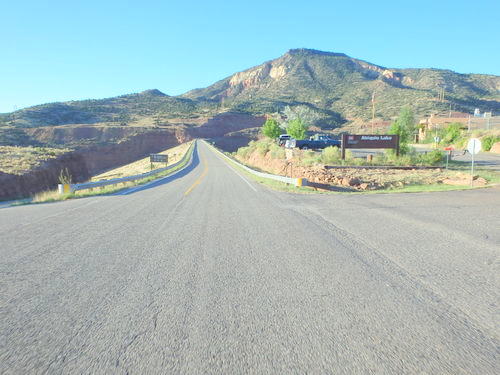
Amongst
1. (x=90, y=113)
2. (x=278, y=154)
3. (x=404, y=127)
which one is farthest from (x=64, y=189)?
(x=90, y=113)

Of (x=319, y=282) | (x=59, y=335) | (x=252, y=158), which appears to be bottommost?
(x=252, y=158)

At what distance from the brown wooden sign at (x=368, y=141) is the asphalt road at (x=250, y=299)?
1893 cm

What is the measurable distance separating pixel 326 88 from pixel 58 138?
107 metres

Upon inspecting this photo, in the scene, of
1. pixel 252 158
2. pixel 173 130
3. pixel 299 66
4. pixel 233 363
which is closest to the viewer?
pixel 233 363

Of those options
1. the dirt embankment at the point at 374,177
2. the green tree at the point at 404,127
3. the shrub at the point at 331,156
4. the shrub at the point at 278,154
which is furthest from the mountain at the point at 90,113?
the dirt embankment at the point at 374,177

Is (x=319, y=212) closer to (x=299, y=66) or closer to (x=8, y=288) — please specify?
(x=8, y=288)

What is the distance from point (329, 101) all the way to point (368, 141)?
104 metres

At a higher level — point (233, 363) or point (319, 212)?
point (233, 363)

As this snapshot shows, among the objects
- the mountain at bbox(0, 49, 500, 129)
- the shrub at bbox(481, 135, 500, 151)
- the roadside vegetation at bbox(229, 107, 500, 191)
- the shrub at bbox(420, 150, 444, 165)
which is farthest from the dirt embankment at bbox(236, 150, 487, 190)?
the mountain at bbox(0, 49, 500, 129)

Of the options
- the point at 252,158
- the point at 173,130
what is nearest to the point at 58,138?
the point at 173,130

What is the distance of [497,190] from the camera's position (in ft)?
43.7

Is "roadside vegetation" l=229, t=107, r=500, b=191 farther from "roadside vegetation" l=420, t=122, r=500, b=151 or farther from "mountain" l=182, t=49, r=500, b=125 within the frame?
"mountain" l=182, t=49, r=500, b=125

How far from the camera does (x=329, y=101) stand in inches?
4840

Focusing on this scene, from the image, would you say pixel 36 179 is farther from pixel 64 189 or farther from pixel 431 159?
pixel 431 159
